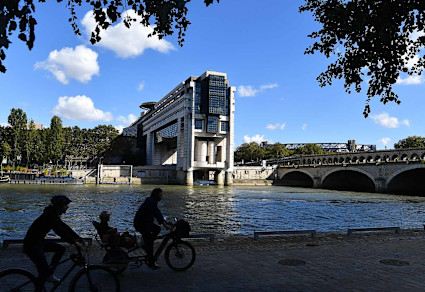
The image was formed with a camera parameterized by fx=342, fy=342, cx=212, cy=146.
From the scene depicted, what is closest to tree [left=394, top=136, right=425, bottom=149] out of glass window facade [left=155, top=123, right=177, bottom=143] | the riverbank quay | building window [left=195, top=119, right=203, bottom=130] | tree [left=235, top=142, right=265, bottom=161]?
tree [left=235, top=142, right=265, bottom=161]

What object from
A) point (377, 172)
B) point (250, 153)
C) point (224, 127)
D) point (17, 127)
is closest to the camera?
point (377, 172)

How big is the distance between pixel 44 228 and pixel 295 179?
122607 mm

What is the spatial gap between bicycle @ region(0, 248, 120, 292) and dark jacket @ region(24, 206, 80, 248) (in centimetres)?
43

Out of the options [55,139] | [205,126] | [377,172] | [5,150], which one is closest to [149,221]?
[377,172]

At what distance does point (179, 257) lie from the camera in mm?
8438

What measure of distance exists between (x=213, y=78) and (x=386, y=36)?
94.4 metres

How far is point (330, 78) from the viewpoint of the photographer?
396 inches

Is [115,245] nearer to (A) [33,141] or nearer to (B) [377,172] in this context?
(B) [377,172]

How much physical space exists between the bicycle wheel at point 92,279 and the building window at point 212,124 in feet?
314

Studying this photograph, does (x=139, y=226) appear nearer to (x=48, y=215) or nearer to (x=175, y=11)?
(x=48, y=215)

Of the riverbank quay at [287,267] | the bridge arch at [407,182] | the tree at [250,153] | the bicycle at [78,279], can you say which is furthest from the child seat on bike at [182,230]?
the tree at [250,153]

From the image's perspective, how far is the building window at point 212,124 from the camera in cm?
10188

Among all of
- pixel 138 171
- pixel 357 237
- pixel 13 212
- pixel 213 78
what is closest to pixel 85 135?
pixel 138 171

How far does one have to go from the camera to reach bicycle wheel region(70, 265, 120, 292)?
5.93 m
